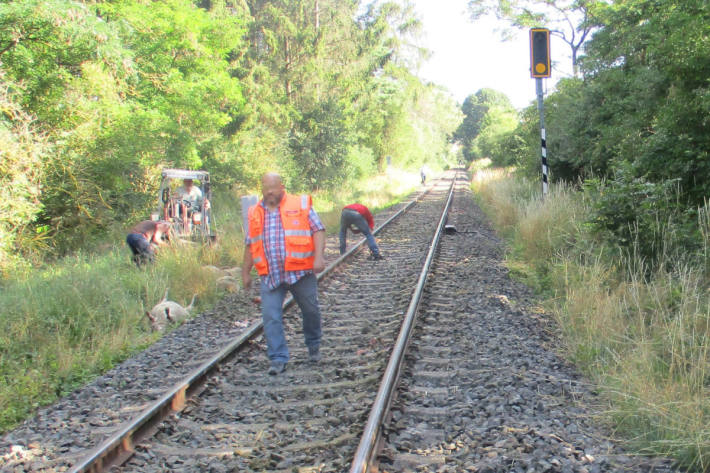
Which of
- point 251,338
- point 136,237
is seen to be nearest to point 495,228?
point 136,237

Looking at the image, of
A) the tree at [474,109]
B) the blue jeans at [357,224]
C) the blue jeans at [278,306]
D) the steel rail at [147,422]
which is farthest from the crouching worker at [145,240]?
the tree at [474,109]

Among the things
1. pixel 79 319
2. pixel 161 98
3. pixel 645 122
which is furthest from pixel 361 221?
pixel 161 98

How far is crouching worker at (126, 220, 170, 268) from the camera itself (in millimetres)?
9461

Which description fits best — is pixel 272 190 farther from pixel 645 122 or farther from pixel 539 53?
→ pixel 539 53

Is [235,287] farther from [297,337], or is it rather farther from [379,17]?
[379,17]

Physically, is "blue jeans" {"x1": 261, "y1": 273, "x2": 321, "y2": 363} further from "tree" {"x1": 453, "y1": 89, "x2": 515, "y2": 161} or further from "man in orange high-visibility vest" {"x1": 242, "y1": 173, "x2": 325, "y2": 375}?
"tree" {"x1": 453, "y1": 89, "x2": 515, "y2": 161}

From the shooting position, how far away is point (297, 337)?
248 inches

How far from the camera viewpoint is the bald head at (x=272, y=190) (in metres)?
5.02

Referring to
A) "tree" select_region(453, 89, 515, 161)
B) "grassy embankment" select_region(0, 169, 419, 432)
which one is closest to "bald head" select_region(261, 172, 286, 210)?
"grassy embankment" select_region(0, 169, 419, 432)

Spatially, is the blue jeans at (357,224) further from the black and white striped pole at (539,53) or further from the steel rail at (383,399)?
the black and white striped pole at (539,53)

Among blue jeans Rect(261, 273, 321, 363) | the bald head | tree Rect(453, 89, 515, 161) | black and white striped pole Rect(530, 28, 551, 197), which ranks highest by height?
tree Rect(453, 89, 515, 161)

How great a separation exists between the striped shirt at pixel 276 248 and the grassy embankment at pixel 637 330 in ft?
8.84

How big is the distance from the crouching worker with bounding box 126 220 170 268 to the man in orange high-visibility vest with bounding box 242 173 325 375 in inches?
187

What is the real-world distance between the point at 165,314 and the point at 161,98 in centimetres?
1185
